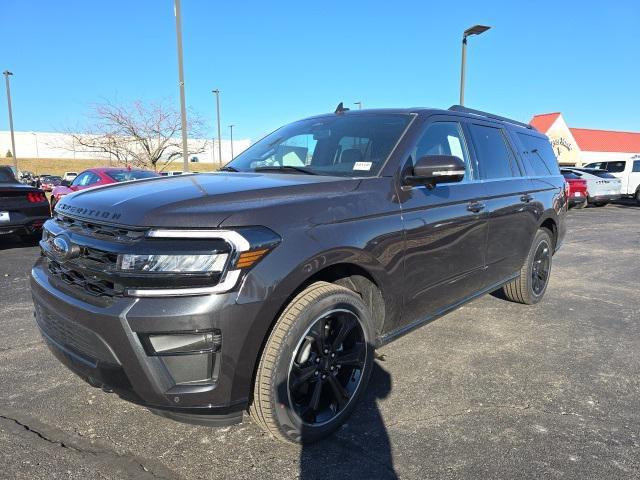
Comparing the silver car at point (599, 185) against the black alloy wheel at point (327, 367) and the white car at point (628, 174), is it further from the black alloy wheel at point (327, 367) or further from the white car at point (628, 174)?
the black alloy wheel at point (327, 367)

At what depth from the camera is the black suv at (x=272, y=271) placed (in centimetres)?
209

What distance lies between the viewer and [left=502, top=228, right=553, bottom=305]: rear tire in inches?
194

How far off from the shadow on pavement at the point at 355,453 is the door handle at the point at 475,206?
5.40 ft

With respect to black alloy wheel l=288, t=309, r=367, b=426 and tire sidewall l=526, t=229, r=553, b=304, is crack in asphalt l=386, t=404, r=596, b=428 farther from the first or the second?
tire sidewall l=526, t=229, r=553, b=304

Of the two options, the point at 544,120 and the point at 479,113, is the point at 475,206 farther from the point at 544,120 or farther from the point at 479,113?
the point at 544,120

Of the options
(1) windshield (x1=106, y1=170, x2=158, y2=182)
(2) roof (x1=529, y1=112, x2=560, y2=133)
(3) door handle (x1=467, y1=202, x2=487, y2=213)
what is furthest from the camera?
(2) roof (x1=529, y1=112, x2=560, y2=133)

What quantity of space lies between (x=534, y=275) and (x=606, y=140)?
56.3 m

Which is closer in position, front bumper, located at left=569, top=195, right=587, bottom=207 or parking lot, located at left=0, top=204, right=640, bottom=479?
parking lot, located at left=0, top=204, right=640, bottom=479

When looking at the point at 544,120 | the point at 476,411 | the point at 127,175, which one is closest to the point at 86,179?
the point at 127,175

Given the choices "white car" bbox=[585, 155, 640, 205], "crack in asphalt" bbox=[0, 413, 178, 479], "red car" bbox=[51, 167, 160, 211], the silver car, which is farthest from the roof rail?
"white car" bbox=[585, 155, 640, 205]

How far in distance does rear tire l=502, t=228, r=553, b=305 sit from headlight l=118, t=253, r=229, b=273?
3.71 m

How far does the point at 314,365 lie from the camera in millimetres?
2590

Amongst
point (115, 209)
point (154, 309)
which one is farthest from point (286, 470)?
point (115, 209)

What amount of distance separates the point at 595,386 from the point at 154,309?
2990mm
